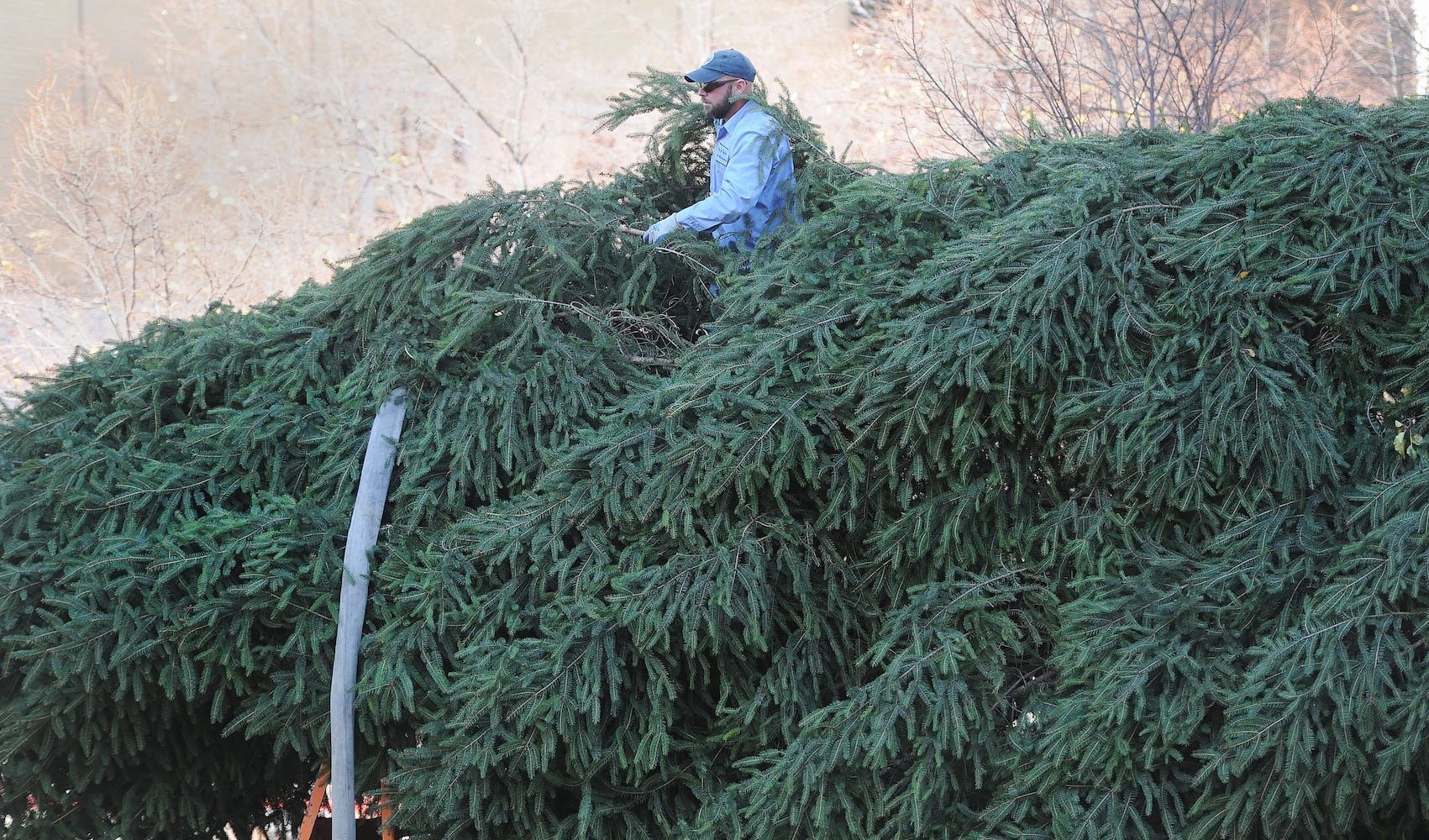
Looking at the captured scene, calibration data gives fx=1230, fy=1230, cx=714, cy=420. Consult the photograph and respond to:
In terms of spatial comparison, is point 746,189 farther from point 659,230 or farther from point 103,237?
point 103,237

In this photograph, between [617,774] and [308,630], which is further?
[308,630]

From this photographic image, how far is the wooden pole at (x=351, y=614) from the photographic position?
143 inches

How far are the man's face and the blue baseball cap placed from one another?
0.02 metres

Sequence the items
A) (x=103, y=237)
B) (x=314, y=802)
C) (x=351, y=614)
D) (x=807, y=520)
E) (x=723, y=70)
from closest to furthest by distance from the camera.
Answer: (x=807, y=520)
(x=351, y=614)
(x=314, y=802)
(x=723, y=70)
(x=103, y=237)

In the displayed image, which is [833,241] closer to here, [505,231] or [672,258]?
[672,258]

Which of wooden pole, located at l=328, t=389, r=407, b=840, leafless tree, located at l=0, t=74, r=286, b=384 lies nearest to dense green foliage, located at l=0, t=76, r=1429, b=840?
wooden pole, located at l=328, t=389, r=407, b=840

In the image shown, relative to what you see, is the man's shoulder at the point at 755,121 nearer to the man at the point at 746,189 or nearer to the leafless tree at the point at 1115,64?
the man at the point at 746,189

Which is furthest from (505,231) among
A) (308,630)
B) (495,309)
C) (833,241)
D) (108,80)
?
(108,80)

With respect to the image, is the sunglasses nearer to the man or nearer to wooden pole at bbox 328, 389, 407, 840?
the man

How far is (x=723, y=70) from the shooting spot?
443 cm

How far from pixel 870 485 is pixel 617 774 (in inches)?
42.3

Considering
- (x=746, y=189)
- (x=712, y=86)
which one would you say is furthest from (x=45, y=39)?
(x=746, y=189)

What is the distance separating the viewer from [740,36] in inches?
830

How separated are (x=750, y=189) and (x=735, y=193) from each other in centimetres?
6
